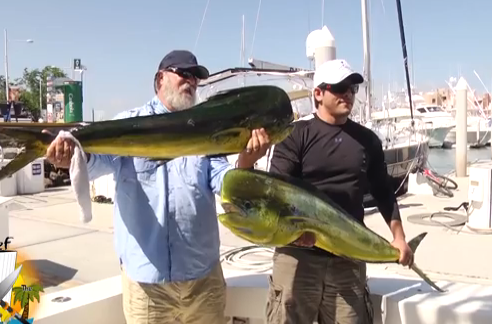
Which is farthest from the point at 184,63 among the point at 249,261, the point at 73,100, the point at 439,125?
the point at 439,125

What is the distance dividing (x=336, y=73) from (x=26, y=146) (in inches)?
52.2

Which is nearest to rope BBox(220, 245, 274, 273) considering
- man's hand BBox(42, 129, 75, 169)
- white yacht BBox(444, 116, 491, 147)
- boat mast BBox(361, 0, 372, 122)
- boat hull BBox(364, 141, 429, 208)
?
man's hand BBox(42, 129, 75, 169)

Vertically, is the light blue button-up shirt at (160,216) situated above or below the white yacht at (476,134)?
below

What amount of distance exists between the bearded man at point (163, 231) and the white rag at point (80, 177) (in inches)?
16.4

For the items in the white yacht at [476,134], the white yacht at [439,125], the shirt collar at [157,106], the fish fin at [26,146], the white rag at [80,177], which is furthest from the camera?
the white yacht at [476,134]

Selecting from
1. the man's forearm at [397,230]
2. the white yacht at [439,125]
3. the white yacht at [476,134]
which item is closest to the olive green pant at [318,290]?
the man's forearm at [397,230]

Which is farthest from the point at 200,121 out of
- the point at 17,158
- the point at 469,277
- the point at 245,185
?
the point at 469,277

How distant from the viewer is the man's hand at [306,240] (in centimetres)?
172

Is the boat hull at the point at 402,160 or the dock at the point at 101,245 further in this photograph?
the boat hull at the point at 402,160

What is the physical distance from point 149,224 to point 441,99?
86.2m

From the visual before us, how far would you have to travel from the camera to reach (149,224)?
2.23m

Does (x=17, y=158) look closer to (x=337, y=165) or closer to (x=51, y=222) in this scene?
(x=337, y=165)

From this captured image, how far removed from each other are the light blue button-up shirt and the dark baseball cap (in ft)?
0.69

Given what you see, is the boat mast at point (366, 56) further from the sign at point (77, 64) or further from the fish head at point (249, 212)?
the sign at point (77, 64)
